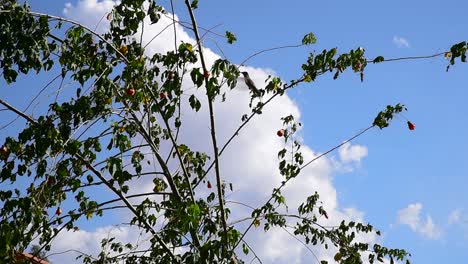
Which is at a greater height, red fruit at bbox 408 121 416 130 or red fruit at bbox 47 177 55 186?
red fruit at bbox 408 121 416 130

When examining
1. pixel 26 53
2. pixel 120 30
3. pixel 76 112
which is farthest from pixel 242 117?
pixel 26 53

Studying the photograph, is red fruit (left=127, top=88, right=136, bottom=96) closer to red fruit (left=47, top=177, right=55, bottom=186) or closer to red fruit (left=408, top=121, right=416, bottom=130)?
red fruit (left=47, top=177, right=55, bottom=186)

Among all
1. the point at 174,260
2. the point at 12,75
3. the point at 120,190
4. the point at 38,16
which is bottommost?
the point at 174,260

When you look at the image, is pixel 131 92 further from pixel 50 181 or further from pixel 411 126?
pixel 411 126

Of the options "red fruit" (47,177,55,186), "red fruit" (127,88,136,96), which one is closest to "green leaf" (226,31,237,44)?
"red fruit" (127,88,136,96)

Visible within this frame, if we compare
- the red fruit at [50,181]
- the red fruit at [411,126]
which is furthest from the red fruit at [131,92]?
the red fruit at [411,126]

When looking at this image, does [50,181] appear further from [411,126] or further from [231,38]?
[411,126]

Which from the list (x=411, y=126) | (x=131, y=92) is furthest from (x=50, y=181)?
(x=411, y=126)

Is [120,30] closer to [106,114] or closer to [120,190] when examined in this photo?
[106,114]

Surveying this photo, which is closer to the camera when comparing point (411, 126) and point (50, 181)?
point (50, 181)

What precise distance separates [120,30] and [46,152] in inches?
46.6

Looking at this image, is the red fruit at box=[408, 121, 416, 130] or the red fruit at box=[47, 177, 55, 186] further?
the red fruit at box=[408, 121, 416, 130]

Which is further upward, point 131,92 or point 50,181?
point 131,92

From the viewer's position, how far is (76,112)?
331 centimetres
